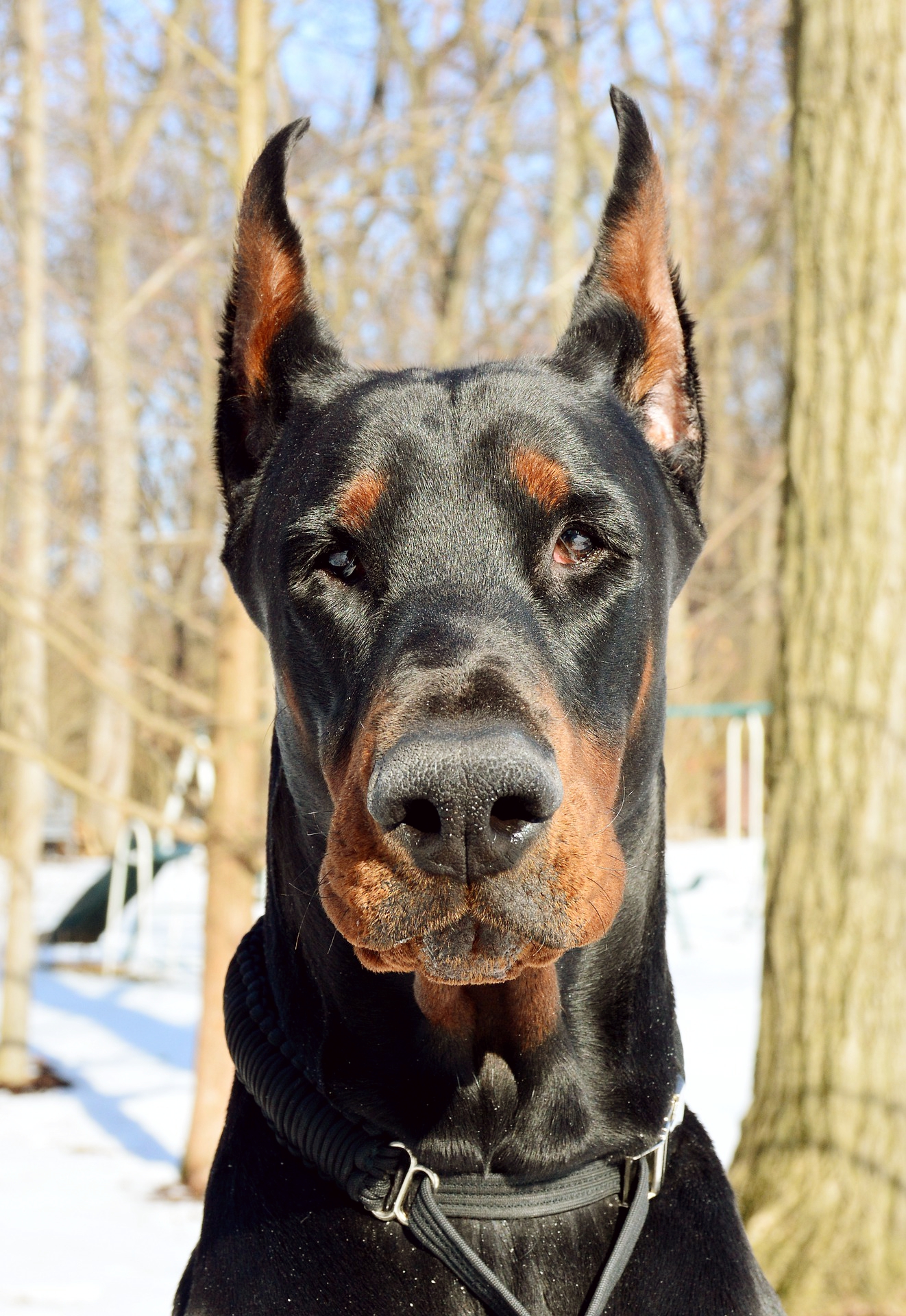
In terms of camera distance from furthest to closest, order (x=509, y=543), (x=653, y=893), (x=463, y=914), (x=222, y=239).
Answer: (x=222, y=239) < (x=653, y=893) < (x=509, y=543) < (x=463, y=914)

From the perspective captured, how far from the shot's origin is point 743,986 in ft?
27.5

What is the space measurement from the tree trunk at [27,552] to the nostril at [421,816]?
5.02 metres

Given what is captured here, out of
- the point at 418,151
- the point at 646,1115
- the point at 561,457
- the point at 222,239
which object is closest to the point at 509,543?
the point at 561,457

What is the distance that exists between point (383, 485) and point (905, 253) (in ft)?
8.22

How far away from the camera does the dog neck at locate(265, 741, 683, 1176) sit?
2.09 m

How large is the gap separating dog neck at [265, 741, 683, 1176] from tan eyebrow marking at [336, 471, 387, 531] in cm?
46

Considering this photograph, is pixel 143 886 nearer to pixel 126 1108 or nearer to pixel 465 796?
pixel 126 1108

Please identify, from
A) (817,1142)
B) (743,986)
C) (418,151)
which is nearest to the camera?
(817,1142)

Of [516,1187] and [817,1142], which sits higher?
[516,1187]

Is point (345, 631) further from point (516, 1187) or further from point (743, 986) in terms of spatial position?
point (743, 986)

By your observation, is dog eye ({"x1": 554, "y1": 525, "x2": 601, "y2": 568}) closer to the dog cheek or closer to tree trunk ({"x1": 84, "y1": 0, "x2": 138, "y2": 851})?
the dog cheek

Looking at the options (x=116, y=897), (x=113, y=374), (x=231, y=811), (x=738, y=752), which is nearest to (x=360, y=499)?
(x=231, y=811)

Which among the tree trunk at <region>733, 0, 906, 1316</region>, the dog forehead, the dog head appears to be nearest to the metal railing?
the tree trunk at <region>733, 0, 906, 1316</region>

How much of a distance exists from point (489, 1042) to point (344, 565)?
2.62ft
